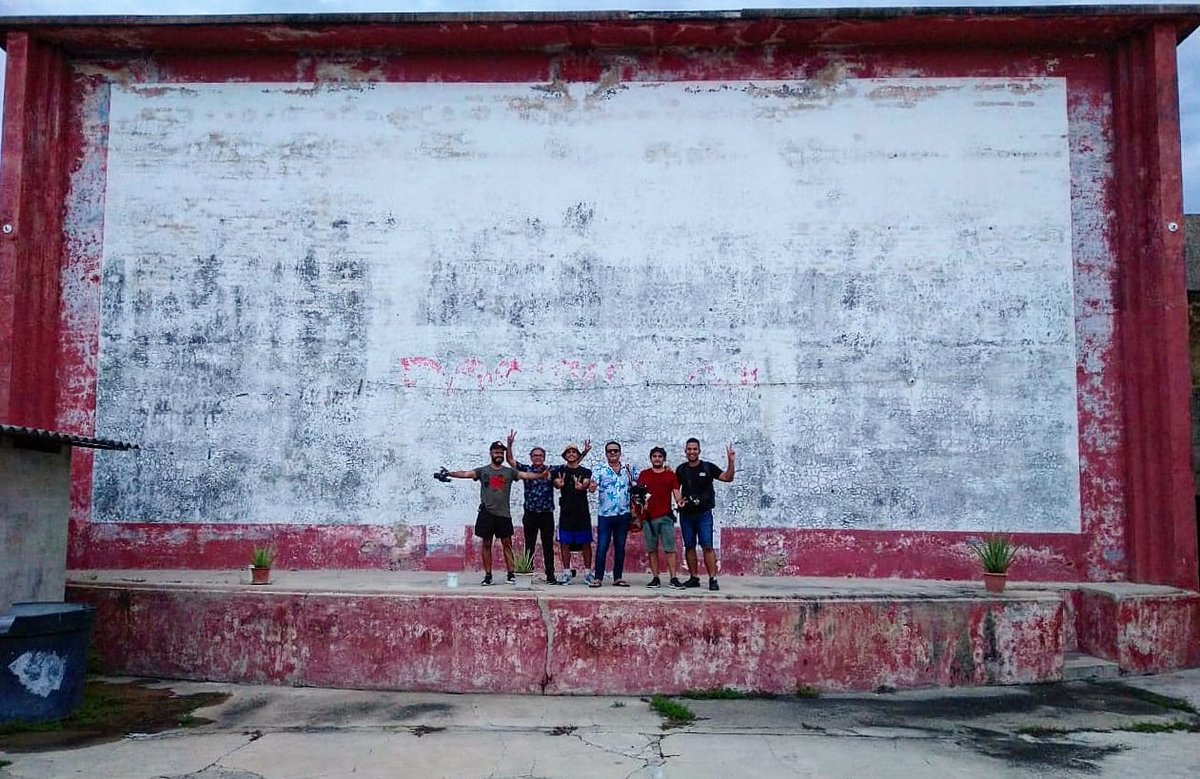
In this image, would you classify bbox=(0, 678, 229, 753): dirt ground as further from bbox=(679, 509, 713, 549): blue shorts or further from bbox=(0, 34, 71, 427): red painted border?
bbox=(679, 509, 713, 549): blue shorts

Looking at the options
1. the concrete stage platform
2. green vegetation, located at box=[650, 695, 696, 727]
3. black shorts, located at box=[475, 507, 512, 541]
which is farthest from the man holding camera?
green vegetation, located at box=[650, 695, 696, 727]

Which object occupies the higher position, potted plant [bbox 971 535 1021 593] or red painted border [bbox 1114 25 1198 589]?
red painted border [bbox 1114 25 1198 589]

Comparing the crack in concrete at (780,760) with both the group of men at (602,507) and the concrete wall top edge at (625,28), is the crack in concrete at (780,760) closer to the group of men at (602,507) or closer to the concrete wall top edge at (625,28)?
the group of men at (602,507)

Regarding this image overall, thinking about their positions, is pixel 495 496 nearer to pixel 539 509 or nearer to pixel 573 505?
pixel 539 509

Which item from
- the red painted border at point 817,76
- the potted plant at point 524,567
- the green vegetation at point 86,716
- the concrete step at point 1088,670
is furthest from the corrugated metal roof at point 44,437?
the concrete step at point 1088,670

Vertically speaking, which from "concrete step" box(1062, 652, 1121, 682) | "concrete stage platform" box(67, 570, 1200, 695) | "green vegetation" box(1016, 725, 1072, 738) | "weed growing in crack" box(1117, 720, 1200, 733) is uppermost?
"concrete stage platform" box(67, 570, 1200, 695)

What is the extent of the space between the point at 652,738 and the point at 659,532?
312 cm

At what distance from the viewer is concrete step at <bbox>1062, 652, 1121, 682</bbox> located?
1045cm

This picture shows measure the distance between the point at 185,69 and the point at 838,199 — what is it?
8.41 meters

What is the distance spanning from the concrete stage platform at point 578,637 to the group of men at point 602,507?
0.61 m

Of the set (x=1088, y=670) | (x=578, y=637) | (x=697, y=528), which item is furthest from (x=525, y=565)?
(x=1088, y=670)


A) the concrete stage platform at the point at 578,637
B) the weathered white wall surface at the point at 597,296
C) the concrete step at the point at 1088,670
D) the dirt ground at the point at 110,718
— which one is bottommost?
the dirt ground at the point at 110,718

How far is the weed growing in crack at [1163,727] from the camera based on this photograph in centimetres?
844

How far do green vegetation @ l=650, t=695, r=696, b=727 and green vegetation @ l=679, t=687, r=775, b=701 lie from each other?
304 millimetres
